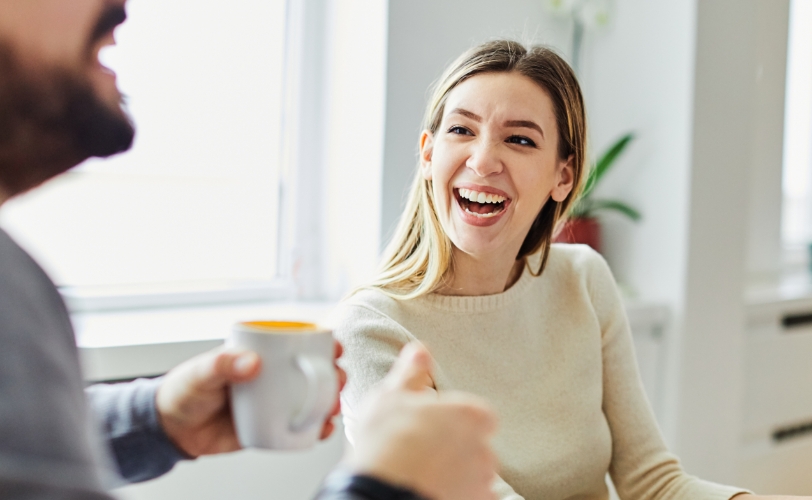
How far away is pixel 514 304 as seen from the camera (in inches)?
54.6

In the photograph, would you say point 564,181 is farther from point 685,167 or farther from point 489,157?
point 685,167

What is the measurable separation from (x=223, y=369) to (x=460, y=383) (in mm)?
674

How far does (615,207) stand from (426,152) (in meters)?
1.06

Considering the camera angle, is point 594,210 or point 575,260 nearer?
point 575,260

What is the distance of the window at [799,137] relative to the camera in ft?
10.6

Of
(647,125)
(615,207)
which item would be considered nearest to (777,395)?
(615,207)

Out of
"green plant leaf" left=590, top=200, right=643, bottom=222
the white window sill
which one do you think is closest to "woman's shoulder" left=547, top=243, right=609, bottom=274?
the white window sill

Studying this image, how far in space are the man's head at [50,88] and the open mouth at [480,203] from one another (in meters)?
0.83

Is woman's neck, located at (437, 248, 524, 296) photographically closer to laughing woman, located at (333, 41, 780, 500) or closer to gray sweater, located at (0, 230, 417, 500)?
laughing woman, located at (333, 41, 780, 500)

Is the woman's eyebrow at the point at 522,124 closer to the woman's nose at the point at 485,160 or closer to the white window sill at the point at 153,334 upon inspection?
the woman's nose at the point at 485,160

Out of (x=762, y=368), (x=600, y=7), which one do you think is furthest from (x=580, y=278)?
(x=762, y=368)

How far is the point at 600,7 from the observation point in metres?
2.27

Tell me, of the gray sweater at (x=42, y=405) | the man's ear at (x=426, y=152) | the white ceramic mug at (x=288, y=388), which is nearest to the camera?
the gray sweater at (x=42, y=405)

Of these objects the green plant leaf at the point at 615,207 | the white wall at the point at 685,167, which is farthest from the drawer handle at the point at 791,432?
the green plant leaf at the point at 615,207
